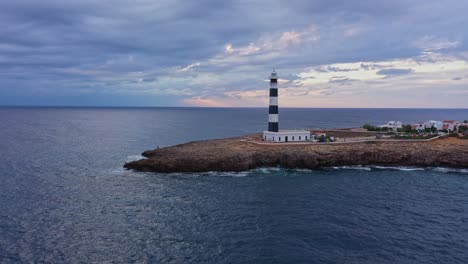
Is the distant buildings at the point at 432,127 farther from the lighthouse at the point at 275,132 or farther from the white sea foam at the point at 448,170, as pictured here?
the lighthouse at the point at 275,132

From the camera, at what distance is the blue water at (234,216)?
27.3m

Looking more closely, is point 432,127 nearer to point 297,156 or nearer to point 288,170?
point 297,156

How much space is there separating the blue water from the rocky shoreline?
119 inches

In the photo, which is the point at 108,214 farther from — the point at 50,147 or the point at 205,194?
the point at 50,147

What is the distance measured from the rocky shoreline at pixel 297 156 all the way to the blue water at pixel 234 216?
302cm

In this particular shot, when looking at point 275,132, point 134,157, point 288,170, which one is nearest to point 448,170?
point 288,170

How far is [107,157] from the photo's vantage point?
69.4m

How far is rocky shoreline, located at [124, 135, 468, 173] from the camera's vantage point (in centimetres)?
5669

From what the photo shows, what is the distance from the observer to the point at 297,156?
5984 cm

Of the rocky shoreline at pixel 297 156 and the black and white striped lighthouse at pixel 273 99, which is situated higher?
the black and white striped lighthouse at pixel 273 99

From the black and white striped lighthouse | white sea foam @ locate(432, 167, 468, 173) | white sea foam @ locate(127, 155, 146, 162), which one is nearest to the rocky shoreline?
white sea foam @ locate(432, 167, 468, 173)

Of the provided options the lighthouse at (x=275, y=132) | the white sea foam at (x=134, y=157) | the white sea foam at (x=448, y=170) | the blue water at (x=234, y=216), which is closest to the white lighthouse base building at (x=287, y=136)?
the lighthouse at (x=275, y=132)

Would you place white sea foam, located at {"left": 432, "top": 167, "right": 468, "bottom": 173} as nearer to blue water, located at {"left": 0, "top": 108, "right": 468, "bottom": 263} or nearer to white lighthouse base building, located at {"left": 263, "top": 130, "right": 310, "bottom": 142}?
blue water, located at {"left": 0, "top": 108, "right": 468, "bottom": 263}

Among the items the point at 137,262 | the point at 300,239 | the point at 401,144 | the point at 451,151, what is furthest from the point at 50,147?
the point at 451,151
